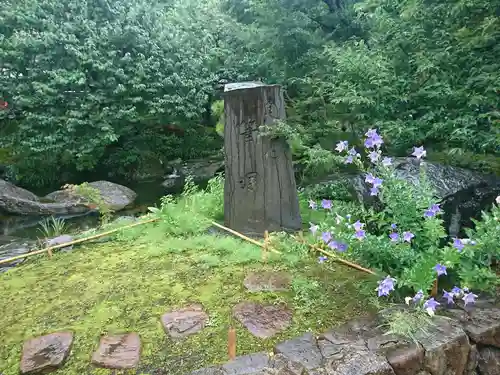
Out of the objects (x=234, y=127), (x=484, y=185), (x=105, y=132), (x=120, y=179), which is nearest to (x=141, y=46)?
(x=105, y=132)

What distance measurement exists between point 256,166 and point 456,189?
2.44 m

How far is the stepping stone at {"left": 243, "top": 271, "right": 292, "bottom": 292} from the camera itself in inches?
129

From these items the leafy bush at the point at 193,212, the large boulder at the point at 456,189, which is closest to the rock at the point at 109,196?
the leafy bush at the point at 193,212

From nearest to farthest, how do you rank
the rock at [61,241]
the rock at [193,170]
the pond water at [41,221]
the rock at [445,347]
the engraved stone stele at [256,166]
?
1. the rock at [445,347]
2. the engraved stone stele at [256,166]
3. the rock at [61,241]
4. the pond water at [41,221]
5. the rock at [193,170]

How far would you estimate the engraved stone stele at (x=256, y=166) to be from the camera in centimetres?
445

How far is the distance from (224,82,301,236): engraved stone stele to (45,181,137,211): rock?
5922 mm

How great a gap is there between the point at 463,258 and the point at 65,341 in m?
2.72

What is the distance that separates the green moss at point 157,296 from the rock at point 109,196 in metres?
5.81

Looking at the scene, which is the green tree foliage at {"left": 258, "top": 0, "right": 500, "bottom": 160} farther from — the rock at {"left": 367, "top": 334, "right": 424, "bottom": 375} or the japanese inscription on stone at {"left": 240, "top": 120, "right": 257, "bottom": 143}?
the rock at {"left": 367, "top": 334, "right": 424, "bottom": 375}

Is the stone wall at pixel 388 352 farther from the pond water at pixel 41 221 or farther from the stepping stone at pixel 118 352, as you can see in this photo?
the pond water at pixel 41 221

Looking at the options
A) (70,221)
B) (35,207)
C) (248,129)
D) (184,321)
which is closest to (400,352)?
(184,321)

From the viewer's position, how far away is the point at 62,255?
4359 mm

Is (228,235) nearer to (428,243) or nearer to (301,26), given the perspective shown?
(428,243)

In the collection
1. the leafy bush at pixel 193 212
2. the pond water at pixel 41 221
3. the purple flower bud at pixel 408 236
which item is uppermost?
the purple flower bud at pixel 408 236
